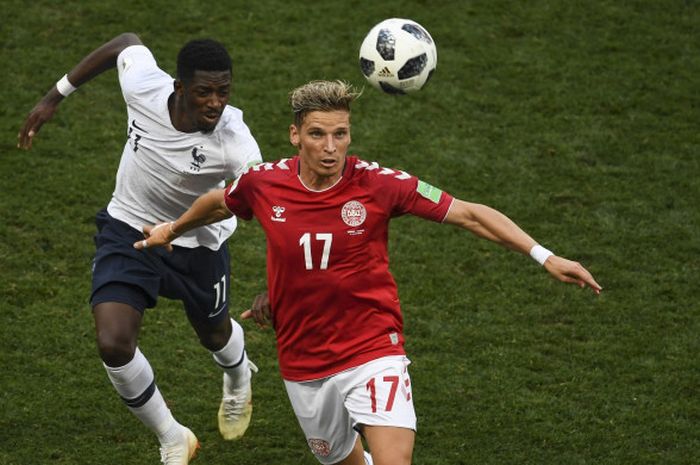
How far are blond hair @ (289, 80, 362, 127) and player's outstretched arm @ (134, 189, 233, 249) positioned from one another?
0.71m

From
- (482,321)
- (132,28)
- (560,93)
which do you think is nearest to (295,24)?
(132,28)

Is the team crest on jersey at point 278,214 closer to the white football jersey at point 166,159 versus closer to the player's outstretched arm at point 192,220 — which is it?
the player's outstretched arm at point 192,220

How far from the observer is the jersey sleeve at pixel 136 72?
8547 millimetres

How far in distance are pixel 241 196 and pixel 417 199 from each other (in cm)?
99

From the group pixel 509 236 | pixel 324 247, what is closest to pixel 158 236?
pixel 324 247

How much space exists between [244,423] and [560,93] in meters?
6.49

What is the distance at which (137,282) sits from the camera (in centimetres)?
811

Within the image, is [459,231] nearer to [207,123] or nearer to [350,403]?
[207,123]

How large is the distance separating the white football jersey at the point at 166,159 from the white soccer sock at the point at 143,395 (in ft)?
3.13

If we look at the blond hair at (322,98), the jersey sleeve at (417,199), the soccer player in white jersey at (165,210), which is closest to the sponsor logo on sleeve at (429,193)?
the jersey sleeve at (417,199)

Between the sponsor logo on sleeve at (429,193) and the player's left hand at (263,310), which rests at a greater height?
the sponsor logo on sleeve at (429,193)

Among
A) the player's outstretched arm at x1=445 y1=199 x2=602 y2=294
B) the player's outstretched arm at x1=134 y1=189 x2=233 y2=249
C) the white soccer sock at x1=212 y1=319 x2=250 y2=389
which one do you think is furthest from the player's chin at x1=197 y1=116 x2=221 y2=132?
the player's outstretched arm at x1=445 y1=199 x2=602 y2=294

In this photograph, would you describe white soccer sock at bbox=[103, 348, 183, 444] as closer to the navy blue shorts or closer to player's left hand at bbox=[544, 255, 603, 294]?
the navy blue shorts

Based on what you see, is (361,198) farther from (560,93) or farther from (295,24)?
(295,24)
